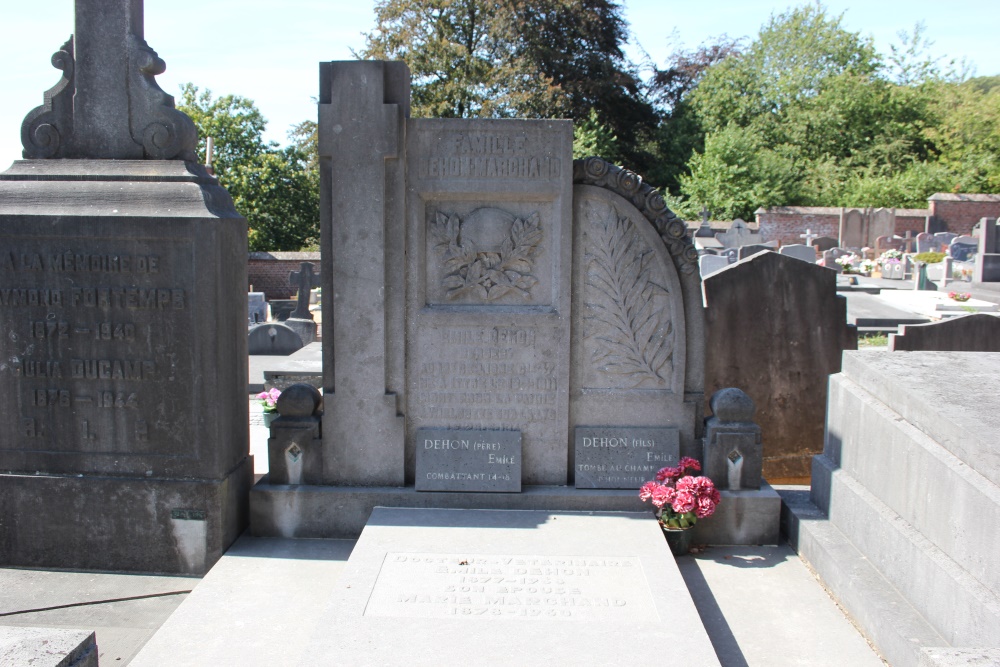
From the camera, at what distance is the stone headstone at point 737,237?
967 inches

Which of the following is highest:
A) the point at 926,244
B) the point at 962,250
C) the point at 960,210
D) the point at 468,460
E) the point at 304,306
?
the point at 960,210

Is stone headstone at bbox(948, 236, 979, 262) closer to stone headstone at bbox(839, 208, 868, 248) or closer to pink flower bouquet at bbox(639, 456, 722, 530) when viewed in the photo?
stone headstone at bbox(839, 208, 868, 248)

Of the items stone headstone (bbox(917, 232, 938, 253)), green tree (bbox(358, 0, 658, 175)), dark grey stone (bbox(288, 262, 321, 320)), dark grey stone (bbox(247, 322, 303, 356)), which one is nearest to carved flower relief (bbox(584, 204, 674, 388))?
dark grey stone (bbox(247, 322, 303, 356))

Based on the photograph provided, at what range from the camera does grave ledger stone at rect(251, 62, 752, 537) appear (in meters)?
4.58

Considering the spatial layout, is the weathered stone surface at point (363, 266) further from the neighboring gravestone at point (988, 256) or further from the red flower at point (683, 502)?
the neighboring gravestone at point (988, 256)

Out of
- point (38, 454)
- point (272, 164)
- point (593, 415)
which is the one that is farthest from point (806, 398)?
point (272, 164)

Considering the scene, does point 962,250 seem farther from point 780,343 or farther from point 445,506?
point 445,506

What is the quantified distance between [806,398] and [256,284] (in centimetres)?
2087

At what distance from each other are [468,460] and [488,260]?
1.14 metres

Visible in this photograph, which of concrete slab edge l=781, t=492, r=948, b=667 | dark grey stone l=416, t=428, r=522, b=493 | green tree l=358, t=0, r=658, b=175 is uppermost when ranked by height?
green tree l=358, t=0, r=658, b=175

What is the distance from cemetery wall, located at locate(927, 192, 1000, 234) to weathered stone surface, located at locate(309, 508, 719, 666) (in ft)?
103

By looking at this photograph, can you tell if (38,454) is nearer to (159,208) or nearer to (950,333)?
(159,208)

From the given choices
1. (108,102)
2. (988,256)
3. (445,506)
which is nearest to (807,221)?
(988,256)

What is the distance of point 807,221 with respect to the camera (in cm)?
3084
